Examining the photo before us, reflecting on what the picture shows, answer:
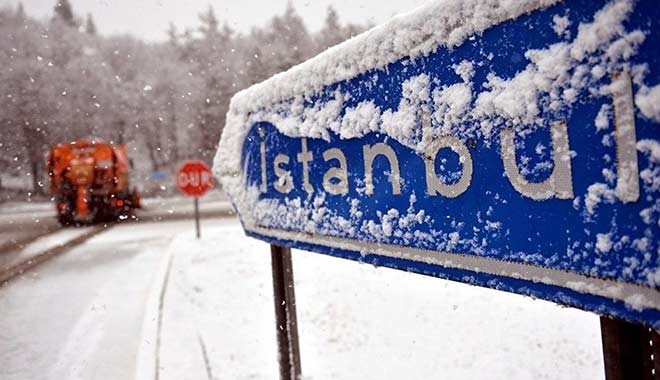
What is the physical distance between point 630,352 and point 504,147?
45cm

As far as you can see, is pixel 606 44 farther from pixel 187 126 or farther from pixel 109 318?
pixel 187 126

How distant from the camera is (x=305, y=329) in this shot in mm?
3883

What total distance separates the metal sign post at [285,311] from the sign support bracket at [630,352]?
1.35 m

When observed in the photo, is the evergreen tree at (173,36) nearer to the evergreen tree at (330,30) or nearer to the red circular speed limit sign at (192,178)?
the evergreen tree at (330,30)

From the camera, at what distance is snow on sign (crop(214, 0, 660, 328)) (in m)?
0.65

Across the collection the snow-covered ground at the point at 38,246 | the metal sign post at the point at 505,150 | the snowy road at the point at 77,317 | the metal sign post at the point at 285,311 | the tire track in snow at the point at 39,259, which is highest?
the metal sign post at the point at 505,150

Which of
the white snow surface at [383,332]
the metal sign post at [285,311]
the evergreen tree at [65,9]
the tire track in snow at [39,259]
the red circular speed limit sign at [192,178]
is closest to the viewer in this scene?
the metal sign post at [285,311]

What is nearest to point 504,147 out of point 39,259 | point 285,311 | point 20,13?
point 285,311

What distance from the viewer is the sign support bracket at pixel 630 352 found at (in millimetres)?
837

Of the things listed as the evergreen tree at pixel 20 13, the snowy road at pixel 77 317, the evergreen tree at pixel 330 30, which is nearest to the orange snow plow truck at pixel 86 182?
the snowy road at pixel 77 317

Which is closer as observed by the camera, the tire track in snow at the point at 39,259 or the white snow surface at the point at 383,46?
the white snow surface at the point at 383,46

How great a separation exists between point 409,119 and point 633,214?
52 centimetres

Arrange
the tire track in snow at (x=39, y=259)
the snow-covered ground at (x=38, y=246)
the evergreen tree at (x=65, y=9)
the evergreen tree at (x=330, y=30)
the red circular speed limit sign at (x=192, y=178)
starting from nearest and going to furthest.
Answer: the tire track in snow at (x=39, y=259)
the snow-covered ground at (x=38, y=246)
the red circular speed limit sign at (x=192, y=178)
the evergreen tree at (x=330, y=30)
the evergreen tree at (x=65, y=9)

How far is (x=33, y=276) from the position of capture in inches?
290
